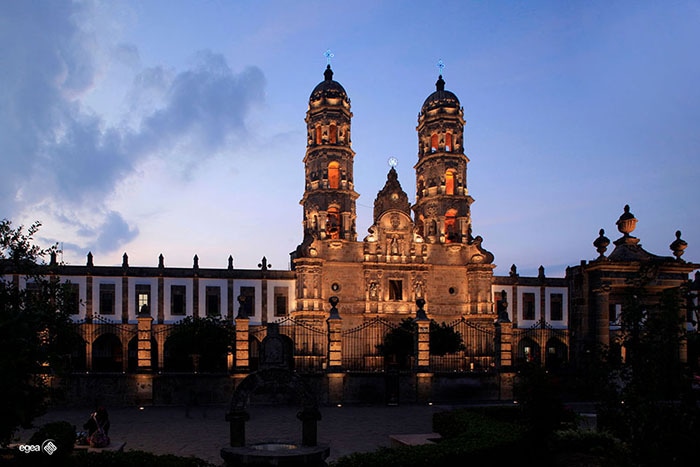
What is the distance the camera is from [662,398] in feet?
26.3

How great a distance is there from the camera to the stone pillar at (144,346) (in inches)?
949

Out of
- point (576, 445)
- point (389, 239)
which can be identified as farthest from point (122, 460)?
point (389, 239)

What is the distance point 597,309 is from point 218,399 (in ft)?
55.9

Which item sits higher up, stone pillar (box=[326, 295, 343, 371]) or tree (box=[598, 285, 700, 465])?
tree (box=[598, 285, 700, 465])

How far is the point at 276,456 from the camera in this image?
12.5 meters

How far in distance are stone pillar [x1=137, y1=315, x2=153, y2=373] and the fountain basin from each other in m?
11.8

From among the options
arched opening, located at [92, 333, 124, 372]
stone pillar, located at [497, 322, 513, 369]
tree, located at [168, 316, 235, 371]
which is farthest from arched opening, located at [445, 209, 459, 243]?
arched opening, located at [92, 333, 124, 372]

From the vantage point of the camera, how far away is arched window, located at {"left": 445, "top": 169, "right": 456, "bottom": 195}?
48500mm

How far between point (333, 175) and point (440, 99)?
35.5ft

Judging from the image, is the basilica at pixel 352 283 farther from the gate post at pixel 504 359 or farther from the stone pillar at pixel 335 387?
the stone pillar at pixel 335 387

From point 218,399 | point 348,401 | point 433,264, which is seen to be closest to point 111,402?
point 218,399

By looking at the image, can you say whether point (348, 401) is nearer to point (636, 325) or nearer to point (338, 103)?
→ point (636, 325)

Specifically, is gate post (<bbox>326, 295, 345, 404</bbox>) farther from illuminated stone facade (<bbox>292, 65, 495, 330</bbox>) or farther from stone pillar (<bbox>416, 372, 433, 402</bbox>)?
illuminated stone facade (<bbox>292, 65, 495, 330</bbox>)

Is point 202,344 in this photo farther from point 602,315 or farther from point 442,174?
point 442,174
